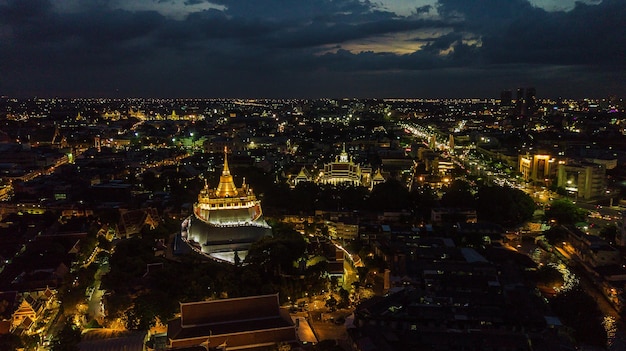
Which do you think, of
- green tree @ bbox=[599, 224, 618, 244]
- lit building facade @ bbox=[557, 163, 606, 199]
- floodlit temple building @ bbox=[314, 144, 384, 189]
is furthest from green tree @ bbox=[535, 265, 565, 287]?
floodlit temple building @ bbox=[314, 144, 384, 189]

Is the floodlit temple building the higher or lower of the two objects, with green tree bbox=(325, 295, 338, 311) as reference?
higher

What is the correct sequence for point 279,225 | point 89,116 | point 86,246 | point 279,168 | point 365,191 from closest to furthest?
1. point 86,246
2. point 279,225
3. point 365,191
4. point 279,168
5. point 89,116

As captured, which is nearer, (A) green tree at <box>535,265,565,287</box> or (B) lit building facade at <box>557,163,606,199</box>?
(A) green tree at <box>535,265,565,287</box>

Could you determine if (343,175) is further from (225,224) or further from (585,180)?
(225,224)

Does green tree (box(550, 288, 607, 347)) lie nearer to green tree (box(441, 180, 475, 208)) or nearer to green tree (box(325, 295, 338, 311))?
green tree (box(325, 295, 338, 311))

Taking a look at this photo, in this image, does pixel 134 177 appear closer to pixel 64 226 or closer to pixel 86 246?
pixel 64 226

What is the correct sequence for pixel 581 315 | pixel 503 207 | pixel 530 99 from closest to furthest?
1. pixel 581 315
2. pixel 503 207
3. pixel 530 99

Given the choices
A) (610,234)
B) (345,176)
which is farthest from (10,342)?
(345,176)

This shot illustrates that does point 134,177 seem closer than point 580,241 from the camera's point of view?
No

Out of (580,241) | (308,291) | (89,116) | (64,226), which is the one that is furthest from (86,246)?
(89,116)
